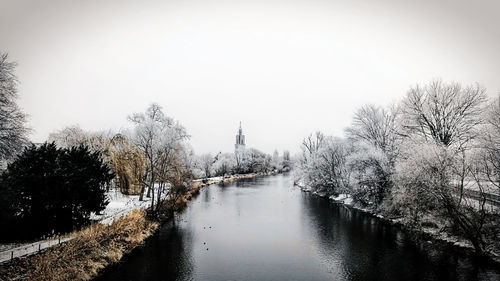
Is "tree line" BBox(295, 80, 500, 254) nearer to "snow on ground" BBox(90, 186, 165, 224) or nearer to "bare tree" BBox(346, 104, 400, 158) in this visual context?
"bare tree" BBox(346, 104, 400, 158)

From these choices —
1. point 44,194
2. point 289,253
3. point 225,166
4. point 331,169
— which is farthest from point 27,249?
point 225,166

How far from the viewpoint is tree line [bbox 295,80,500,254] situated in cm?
2025

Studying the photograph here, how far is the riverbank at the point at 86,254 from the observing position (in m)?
13.4

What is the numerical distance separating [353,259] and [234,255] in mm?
7707

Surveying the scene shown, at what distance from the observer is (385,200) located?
31.7 meters

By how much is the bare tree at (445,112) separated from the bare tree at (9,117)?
32.5m

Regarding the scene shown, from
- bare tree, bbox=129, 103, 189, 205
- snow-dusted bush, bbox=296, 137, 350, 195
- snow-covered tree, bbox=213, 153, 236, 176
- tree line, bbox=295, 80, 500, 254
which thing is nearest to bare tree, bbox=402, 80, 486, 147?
tree line, bbox=295, 80, 500, 254

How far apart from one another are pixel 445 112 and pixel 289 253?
21.8 m

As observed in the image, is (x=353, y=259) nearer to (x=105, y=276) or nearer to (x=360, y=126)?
(x=105, y=276)

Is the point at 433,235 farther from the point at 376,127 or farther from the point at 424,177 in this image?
the point at 376,127

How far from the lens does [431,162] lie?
2141 cm

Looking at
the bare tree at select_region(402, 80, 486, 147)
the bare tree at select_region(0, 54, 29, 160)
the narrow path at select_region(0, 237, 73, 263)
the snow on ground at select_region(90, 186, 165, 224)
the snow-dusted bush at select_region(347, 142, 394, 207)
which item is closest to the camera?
the narrow path at select_region(0, 237, 73, 263)

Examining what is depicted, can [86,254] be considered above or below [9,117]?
below

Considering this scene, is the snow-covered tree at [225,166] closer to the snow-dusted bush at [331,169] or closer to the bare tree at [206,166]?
the bare tree at [206,166]
